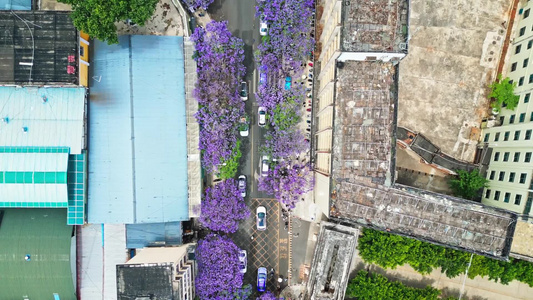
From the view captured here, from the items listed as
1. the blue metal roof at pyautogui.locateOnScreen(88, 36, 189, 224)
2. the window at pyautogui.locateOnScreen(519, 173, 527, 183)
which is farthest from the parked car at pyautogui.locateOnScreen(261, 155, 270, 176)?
the window at pyautogui.locateOnScreen(519, 173, 527, 183)

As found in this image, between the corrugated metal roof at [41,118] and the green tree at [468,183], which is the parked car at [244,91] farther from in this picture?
the green tree at [468,183]

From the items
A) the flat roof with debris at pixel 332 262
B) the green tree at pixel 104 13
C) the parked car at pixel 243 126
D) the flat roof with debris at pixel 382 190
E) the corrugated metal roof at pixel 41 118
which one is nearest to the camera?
the flat roof with debris at pixel 382 190

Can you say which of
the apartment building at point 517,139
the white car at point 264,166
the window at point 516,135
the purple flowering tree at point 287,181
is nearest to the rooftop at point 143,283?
the purple flowering tree at point 287,181

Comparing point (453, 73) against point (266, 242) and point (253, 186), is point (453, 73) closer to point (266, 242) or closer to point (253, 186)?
point (253, 186)

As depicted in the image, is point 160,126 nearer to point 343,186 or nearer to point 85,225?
point 85,225

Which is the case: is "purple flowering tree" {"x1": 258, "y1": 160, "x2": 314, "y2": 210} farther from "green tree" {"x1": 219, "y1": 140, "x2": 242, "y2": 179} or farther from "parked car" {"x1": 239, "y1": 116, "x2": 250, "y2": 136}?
"parked car" {"x1": 239, "y1": 116, "x2": 250, "y2": 136}

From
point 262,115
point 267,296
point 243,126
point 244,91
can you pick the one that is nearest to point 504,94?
point 262,115
